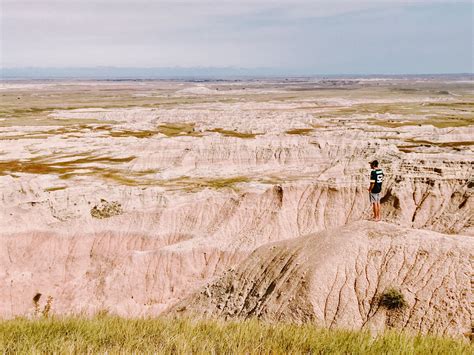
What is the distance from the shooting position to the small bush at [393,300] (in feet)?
51.8

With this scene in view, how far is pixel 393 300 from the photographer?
15977 millimetres

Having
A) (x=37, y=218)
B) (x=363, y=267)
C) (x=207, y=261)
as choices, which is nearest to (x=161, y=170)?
(x=37, y=218)

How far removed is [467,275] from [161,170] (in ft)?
165

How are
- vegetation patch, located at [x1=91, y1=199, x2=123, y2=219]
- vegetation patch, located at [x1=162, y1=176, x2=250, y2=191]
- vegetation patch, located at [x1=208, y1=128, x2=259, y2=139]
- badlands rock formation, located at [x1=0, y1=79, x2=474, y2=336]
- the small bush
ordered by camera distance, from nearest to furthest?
1. the small bush
2. badlands rock formation, located at [x1=0, y1=79, x2=474, y2=336]
3. vegetation patch, located at [x1=91, y1=199, x2=123, y2=219]
4. vegetation patch, located at [x1=162, y1=176, x2=250, y2=191]
5. vegetation patch, located at [x1=208, y1=128, x2=259, y2=139]

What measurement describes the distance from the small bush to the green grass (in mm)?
8449

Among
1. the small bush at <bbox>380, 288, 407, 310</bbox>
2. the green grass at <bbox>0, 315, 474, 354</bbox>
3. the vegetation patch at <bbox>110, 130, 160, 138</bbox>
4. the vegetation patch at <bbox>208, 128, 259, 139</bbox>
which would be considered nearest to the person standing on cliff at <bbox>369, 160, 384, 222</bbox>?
the small bush at <bbox>380, 288, 407, 310</bbox>

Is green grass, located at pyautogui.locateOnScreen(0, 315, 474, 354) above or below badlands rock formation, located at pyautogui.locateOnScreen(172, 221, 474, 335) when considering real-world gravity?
above

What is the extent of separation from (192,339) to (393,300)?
11140 millimetres

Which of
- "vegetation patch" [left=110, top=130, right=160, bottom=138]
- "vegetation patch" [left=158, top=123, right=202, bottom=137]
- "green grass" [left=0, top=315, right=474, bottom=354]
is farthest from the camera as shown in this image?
"vegetation patch" [left=158, top=123, right=202, bottom=137]

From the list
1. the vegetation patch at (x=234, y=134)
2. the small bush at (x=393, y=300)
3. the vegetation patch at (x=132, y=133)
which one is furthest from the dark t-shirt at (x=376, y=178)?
the vegetation patch at (x=132, y=133)

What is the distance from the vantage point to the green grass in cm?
647

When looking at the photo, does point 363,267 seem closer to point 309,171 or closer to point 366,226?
point 366,226

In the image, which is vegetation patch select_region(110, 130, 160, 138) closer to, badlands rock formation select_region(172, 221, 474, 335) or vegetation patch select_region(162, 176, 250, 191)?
vegetation patch select_region(162, 176, 250, 191)

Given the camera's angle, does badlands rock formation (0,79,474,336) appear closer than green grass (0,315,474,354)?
No
